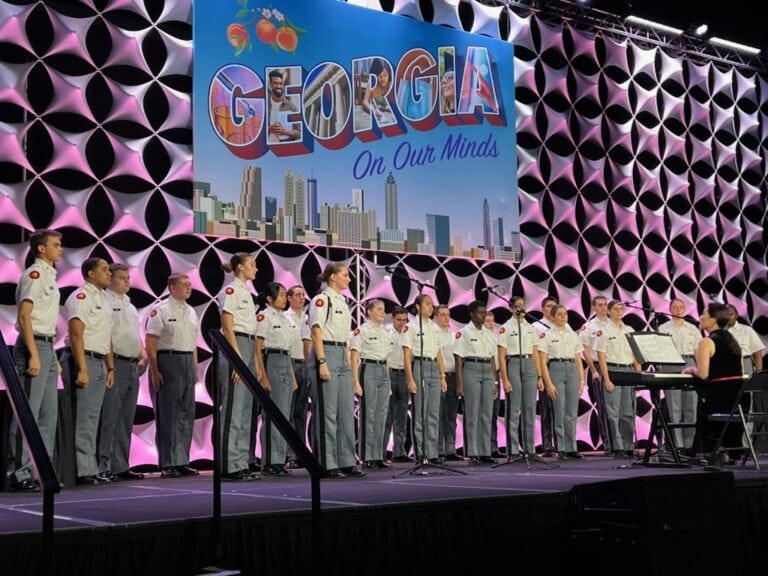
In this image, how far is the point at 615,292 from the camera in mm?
12047

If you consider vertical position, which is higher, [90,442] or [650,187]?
[650,187]

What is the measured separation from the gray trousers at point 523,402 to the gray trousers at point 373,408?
1563mm

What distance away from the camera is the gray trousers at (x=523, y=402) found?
995cm

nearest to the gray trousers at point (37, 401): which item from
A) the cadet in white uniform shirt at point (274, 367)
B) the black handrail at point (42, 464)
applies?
the cadet in white uniform shirt at point (274, 367)

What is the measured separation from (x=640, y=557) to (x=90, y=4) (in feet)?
23.7

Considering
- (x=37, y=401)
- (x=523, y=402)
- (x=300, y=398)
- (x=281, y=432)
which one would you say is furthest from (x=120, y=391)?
(x=523, y=402)

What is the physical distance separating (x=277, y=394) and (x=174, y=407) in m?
0.86

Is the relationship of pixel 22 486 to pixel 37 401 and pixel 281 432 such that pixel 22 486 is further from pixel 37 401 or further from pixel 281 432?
pixel 281 432

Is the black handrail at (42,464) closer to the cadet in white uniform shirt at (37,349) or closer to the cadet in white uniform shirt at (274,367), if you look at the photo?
the cadet in white uniform shirt at (37,349)

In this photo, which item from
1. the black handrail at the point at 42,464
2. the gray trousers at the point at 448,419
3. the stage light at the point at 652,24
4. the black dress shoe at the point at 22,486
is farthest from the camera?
the stage light at the point at 652,24

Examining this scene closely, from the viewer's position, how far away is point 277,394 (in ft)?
25.8

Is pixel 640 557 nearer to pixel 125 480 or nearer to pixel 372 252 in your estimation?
pixel 125 480

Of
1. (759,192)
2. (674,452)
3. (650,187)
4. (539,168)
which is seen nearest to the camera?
(674,452)

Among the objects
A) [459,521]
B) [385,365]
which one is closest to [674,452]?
[385,365]
